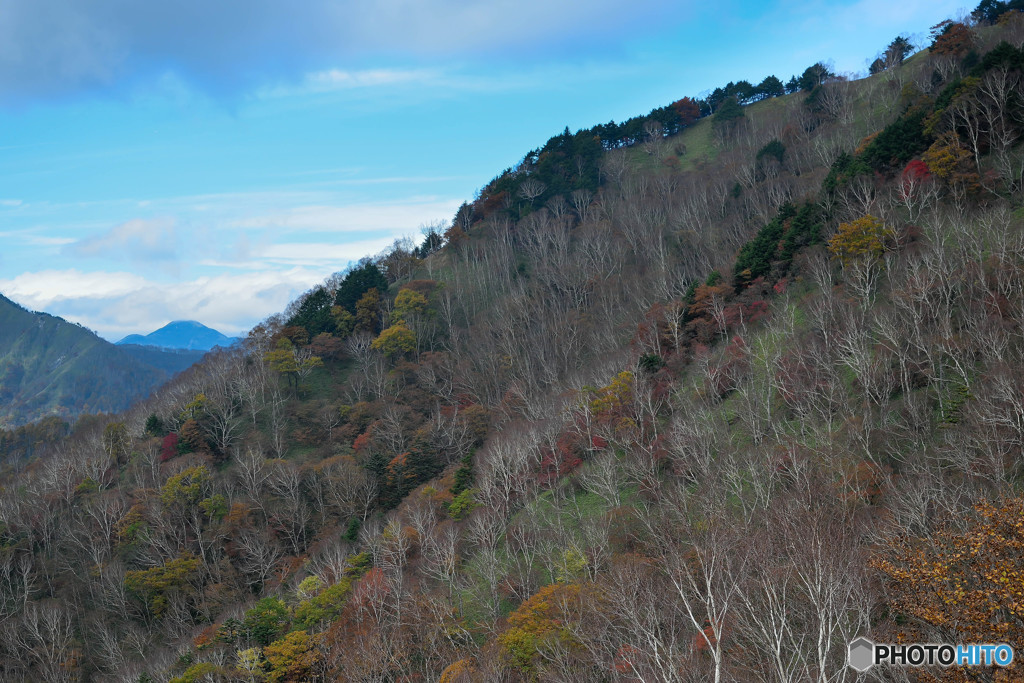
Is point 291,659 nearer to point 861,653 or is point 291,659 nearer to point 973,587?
point 861,653

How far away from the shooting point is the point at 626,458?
31.8 m

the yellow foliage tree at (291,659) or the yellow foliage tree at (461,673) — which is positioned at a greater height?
the yellow foliage tree at (461,673)

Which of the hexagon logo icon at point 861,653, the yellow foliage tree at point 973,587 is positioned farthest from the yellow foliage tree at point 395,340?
the yellow foliage tree at point 973,587

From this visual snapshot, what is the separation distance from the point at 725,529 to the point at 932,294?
18.1 metres

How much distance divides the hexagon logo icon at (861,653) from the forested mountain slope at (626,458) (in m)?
0.51

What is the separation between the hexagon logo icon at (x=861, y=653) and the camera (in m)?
11.5

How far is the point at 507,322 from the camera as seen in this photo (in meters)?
58.3

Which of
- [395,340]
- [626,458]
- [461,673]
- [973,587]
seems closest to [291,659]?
[461,673]

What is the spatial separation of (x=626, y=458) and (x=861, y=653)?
20044 mm

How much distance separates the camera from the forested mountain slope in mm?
15352

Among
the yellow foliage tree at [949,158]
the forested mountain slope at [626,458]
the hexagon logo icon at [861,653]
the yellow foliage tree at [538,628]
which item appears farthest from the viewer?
the yellow foliage tree at [949,158]

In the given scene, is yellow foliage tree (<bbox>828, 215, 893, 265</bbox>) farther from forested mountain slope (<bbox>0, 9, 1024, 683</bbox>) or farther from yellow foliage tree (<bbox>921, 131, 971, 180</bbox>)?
yellow foliage tree (<bbox>921, 131, 971, 180</bbox>)

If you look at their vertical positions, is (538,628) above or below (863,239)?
below

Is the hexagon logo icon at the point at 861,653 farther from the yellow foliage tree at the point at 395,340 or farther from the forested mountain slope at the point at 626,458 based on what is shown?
the yellow foliage tree at the point at 395,340
